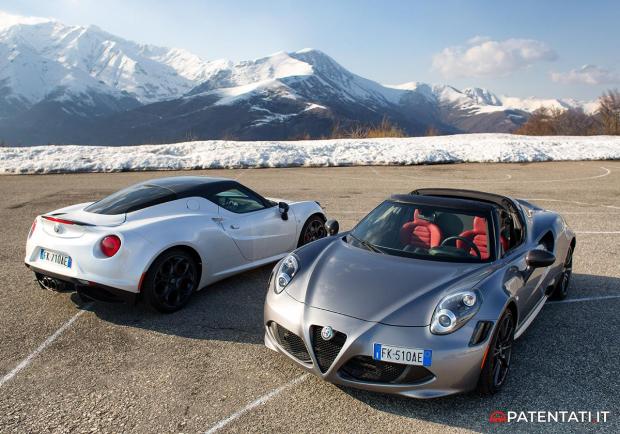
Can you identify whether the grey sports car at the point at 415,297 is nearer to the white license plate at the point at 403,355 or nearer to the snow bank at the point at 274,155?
the white license plate at the point at 403,355

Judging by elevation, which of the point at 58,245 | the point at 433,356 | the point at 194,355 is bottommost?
the point at 194,355

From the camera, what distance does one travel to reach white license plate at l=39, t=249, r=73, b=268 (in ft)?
16.0

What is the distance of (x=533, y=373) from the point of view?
159 inches

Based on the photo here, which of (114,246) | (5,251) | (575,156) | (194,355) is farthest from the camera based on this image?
(575,156)

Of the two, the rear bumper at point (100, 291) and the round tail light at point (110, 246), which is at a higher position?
the round tail light at point (110, 246)

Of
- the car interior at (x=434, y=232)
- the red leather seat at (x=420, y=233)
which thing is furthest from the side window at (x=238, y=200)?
the red leather seat at (x=420, y=233)

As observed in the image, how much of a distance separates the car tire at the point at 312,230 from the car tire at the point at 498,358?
11.7 ft

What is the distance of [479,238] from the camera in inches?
172

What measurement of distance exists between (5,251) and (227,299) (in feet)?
13.7

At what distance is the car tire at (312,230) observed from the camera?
705 centimetres

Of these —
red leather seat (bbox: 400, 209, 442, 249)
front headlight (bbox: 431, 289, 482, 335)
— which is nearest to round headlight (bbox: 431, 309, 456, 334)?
front headlight (bbox: 431, 289, 482, 335)

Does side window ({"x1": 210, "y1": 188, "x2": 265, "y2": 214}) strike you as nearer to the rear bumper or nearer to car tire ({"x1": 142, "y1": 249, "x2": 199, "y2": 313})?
car tire ({"x1": 142, "y1": 249, "x2": 199, "y2": 313})

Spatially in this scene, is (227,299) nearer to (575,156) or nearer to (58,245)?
(58,245)

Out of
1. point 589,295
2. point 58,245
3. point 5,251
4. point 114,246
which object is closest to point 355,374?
point 114,246
